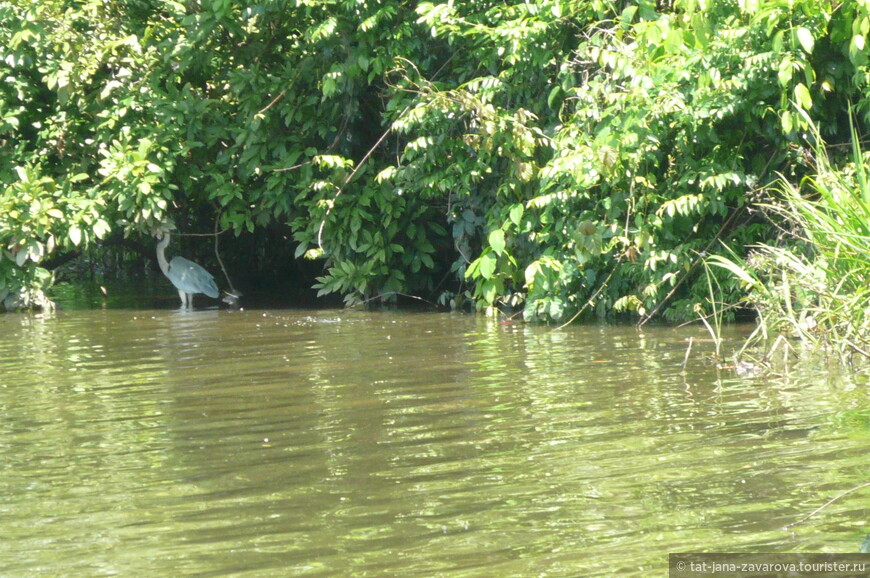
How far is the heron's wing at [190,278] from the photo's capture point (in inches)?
461

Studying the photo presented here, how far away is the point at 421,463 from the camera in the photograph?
421 cm

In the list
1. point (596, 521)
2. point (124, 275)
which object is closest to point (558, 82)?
point (596, 521)

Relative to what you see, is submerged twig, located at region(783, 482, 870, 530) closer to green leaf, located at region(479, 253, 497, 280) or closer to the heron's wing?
green leaf, located at region(479, 253, 497, 280)

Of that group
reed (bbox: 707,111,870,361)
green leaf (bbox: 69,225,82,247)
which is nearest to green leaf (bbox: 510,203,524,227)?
reed (bbox: 707,111,870,361)

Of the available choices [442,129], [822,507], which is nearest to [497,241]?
Result: [442,129]

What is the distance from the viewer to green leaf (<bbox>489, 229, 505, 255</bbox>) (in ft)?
29.1

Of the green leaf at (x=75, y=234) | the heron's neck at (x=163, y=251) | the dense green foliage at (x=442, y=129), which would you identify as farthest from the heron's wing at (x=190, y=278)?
the green leaf at (x=75, y=234)

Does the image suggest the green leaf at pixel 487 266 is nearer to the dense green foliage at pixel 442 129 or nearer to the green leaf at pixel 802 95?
the dense green foliage at pixel 442 129

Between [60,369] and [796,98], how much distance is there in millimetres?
5108

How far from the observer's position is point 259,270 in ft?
49.5

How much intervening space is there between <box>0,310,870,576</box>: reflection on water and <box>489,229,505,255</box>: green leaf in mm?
1770

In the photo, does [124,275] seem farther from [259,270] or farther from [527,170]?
[527,170]

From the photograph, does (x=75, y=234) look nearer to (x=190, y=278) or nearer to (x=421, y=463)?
(x=190, y=278)

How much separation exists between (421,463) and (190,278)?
7.99m
